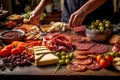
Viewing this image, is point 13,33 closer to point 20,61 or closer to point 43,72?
point 20,61

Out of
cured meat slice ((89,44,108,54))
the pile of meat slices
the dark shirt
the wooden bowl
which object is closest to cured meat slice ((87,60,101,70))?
the pile of meat slices

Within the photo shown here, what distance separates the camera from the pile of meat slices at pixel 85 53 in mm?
1793

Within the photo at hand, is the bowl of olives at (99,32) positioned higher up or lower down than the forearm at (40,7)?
lower down

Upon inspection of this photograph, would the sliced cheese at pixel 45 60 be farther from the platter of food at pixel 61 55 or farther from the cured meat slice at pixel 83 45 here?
the cured meat slice at pixel 83 45

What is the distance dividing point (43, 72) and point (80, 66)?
30 centimetres

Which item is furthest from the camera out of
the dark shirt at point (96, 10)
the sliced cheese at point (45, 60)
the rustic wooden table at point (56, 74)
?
the dark shirt at point (96, 10)

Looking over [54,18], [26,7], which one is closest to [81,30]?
[54,18]

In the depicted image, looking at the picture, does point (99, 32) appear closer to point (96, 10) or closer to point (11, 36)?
point (96, 10)

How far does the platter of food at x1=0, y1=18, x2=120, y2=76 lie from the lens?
1781mm

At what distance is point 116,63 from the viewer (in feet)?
5.75

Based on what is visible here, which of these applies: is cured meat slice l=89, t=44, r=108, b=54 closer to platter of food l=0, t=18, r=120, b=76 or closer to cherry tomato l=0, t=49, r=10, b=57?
platter of food l=0, t=18, r=120, b=76

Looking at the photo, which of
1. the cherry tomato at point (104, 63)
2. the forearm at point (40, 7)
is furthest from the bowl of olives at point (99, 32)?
the forearm at point (40, 7)

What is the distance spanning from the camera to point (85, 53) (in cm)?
201

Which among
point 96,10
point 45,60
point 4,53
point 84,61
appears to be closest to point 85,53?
point 84,61
